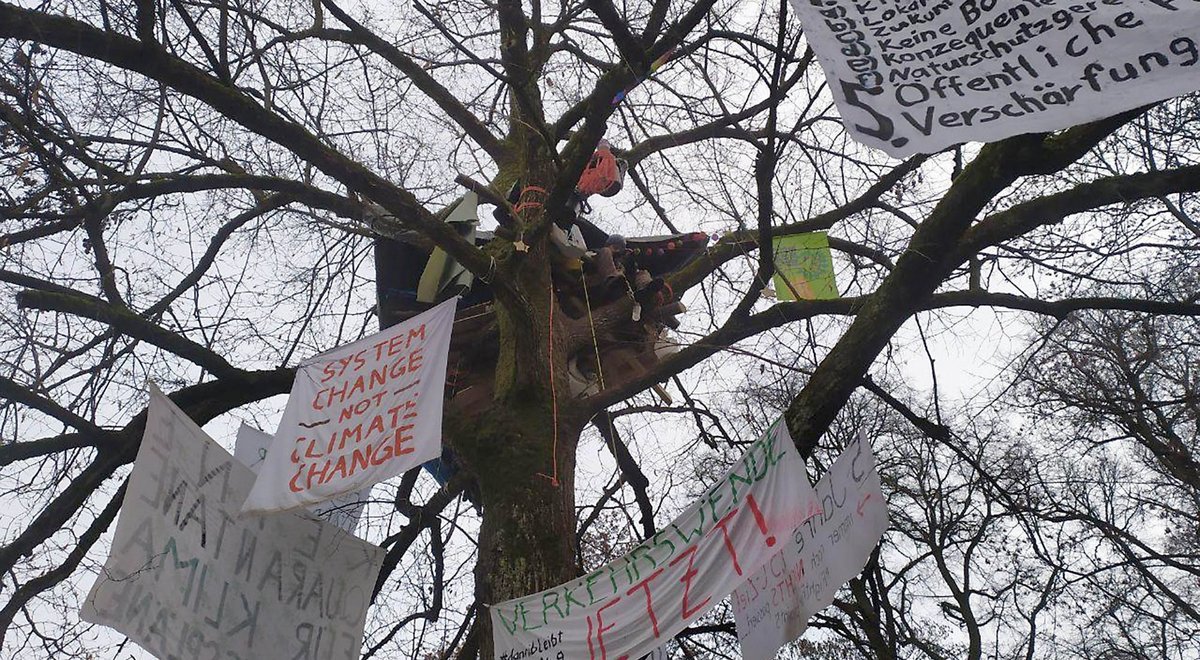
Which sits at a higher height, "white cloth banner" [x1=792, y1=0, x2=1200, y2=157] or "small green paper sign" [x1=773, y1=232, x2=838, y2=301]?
"small green paper sign" [x1=773, y1=232, x2=838, y2=301]

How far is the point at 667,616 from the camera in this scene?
3.69 metres

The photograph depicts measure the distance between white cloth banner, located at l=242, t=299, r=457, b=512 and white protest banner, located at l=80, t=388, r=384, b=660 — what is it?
337 millimetres

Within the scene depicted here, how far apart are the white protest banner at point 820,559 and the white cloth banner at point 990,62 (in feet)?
5.59

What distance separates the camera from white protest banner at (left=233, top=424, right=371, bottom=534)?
5766 millimetres

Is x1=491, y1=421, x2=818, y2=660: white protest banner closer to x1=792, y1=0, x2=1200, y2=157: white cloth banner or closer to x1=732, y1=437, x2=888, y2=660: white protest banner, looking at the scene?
x1=732, y1=437, x2=888, y2=660: white protest banner

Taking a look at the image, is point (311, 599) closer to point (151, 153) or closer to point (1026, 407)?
point (151, 153)

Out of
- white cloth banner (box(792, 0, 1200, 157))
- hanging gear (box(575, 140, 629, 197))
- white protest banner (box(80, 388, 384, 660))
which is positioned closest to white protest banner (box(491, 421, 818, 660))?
white protest banner (box(80, 388, 384, 660))

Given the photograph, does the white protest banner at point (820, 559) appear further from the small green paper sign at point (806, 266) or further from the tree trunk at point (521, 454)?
the small green paper sign at point (806, 266)

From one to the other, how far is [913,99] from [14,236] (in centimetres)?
435

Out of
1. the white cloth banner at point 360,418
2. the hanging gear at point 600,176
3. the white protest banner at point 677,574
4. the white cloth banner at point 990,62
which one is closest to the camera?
the white cloth banner at point 990,62

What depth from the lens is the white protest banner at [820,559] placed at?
4297 millimetres

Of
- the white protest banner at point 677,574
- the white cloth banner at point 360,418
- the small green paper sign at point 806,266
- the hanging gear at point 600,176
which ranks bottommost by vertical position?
the white protest banner at point 677,574

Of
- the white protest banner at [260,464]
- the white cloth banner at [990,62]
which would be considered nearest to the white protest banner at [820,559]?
the white cloth banner at [990,62]

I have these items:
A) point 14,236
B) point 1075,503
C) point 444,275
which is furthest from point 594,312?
point 1075,503
